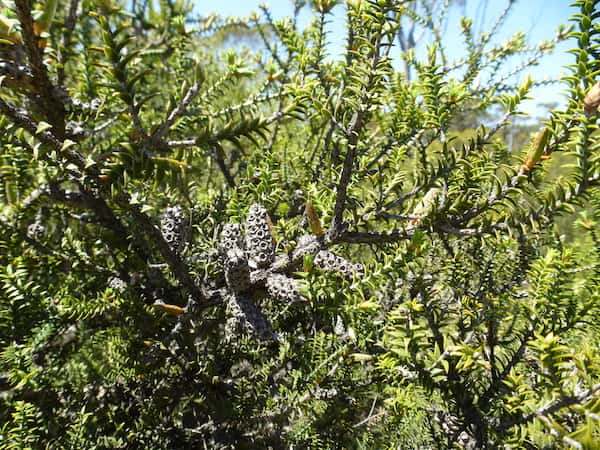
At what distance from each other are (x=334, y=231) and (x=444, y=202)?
0.21 metres

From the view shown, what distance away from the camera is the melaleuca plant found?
0.66m

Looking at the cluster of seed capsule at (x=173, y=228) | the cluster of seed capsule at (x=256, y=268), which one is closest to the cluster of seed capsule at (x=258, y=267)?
the cluster of seed capsule at (x=256, y=268)

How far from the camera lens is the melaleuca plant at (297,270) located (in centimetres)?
66

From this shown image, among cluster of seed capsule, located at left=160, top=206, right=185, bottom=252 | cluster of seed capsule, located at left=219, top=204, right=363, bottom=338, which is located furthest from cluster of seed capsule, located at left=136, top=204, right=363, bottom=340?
cluster of seed capsule, located at left=160, top=206, right=185, bottom=252

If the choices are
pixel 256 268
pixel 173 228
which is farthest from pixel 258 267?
pixel 173 228

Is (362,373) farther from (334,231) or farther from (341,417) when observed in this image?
(334,231)

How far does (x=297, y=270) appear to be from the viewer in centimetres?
77

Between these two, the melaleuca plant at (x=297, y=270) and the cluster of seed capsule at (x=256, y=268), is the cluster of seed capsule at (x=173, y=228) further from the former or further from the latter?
the cluster of seed capsule at (x=256, y=268)

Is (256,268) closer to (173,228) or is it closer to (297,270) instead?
(297,270)

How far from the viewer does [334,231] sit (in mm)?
741

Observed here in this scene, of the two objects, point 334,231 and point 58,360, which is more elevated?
point 334,231

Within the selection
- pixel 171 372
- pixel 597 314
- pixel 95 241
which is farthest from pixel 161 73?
pixel 597 314

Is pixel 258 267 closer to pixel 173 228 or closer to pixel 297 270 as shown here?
pixel 297 270

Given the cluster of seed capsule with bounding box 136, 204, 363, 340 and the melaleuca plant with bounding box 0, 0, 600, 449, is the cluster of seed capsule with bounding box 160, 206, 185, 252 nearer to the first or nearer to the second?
the melaleuca plant with bounding box 0, 0, 600, 449
